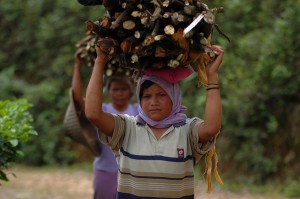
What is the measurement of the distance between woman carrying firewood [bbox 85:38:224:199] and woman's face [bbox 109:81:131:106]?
2.27 meters

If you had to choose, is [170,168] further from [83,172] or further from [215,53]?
[83,172]

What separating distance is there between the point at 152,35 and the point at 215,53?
0.39 metres

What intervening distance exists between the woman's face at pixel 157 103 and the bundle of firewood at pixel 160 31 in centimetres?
15

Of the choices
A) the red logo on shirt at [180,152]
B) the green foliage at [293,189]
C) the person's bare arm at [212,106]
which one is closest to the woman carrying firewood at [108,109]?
the red logo on shirt at [180,152]

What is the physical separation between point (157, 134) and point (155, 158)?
0.17 m

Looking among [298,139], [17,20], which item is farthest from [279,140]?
[17,20]

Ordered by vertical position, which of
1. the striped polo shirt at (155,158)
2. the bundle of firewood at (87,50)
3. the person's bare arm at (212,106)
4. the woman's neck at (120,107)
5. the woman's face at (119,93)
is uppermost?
the bundle of firewood at (87,50)

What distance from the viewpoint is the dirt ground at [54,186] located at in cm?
923

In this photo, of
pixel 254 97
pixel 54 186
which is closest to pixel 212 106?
pixel 254 97

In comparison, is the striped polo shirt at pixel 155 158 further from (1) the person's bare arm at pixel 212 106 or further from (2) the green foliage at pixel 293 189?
(2) the green foliage at pixel 293 189

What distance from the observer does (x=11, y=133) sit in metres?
5.04

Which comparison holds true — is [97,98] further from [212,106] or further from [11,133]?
[11,133]

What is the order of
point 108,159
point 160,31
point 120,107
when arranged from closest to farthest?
point 160,31 < point 108,159 < point 120,107

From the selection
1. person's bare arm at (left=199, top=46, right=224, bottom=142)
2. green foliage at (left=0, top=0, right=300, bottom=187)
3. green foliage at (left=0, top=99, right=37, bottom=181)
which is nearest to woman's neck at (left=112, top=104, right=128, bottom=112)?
green foliage at (left=0, top=99, right=37, bottom=181)
